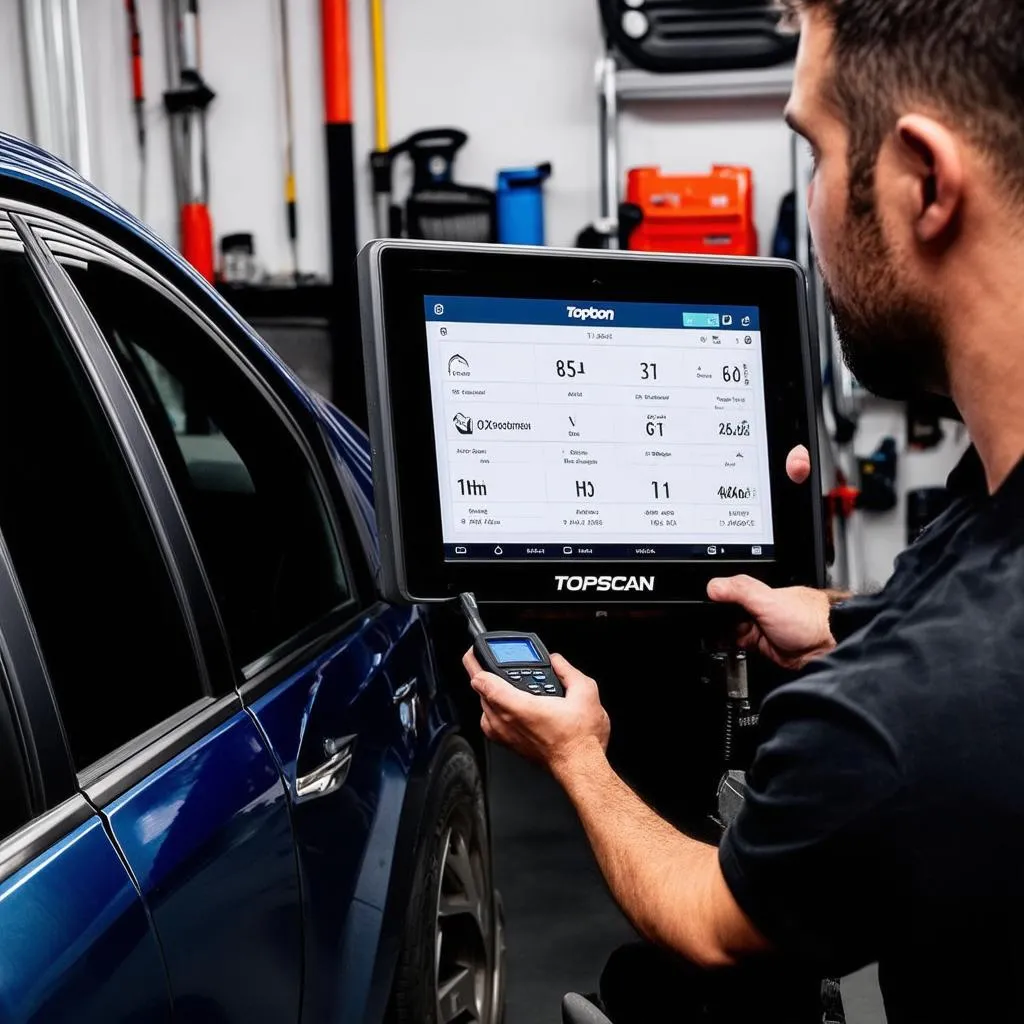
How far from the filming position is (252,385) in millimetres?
1844

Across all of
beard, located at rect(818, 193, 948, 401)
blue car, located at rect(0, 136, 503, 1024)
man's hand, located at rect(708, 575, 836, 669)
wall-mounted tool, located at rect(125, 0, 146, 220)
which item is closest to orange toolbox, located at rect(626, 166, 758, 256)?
wall-mounted tool, located at rect(125, 0, 146, 220)

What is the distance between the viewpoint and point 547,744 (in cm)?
127

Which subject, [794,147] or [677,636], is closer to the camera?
[677,636]

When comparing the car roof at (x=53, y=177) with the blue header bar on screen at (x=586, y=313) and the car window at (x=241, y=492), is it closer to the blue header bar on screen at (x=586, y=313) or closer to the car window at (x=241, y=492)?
the car window at (x=241, y=492)

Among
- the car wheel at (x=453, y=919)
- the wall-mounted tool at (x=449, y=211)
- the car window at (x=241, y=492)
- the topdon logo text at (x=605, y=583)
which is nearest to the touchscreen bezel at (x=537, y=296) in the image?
the topdon logo text at (x=605, y=583)

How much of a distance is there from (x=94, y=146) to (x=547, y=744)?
5.22 m

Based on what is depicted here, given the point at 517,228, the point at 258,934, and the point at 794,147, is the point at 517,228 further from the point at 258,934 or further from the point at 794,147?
the point at 258,934

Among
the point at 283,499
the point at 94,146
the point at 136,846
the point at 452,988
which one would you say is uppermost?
the point at 94,146

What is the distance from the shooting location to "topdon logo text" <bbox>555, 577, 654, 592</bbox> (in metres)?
1.40

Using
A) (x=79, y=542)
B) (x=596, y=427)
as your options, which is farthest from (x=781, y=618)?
(x=79, y=542)

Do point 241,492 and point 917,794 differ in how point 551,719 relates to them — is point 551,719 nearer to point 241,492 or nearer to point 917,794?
point 917,794

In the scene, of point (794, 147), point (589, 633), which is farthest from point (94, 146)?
point (589, 633)

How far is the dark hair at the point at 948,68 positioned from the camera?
0.89m

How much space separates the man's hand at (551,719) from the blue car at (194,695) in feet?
0.89
